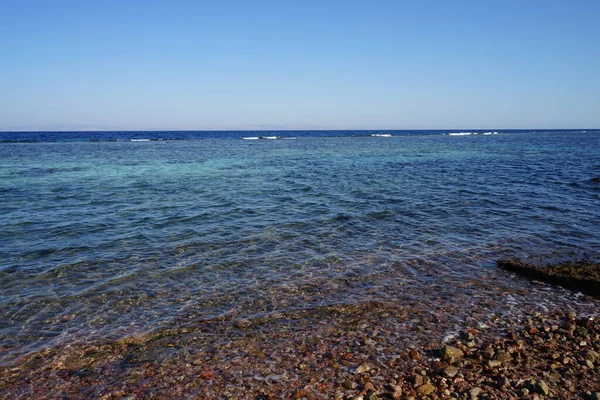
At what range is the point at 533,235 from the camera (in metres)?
12.4

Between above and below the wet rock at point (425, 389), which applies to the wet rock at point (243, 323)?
below

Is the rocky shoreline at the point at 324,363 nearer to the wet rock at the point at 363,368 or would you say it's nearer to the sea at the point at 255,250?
the wet rock at the point at 363,368

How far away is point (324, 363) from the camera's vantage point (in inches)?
226

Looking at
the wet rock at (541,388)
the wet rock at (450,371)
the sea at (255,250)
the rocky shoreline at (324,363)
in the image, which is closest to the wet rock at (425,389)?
the rocky shoreline at (324,363)

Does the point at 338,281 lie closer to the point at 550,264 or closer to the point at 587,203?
the point at 550,264

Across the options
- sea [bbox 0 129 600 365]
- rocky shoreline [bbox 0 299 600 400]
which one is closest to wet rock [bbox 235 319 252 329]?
rocky shoreline [bbox 0 299 600 400]

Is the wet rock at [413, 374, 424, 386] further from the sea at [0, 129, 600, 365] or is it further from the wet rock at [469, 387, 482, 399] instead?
the sea at [0, 129, 600, 365]

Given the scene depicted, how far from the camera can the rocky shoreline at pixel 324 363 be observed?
16.7 feet

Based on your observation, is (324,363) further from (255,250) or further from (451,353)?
(255,250)

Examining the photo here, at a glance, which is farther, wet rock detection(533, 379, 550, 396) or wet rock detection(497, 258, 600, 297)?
wet rock detection(497, 258, 600, 297)

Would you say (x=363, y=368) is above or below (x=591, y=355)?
below

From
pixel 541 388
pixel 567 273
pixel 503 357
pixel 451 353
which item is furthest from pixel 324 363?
pixel 567 273

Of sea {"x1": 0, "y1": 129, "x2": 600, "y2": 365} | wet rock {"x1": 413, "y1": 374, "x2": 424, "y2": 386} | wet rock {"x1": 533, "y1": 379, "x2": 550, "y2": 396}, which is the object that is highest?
wet rock {"x1": 533, "y1": 379, "x2": 550, "y2": 396}

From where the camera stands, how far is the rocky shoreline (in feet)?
16.7
